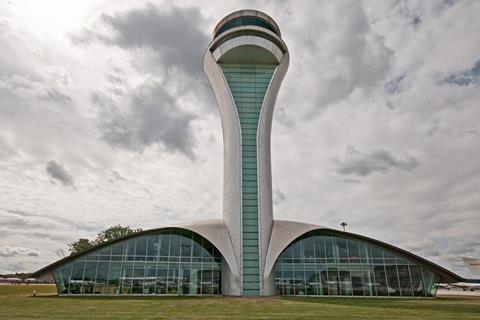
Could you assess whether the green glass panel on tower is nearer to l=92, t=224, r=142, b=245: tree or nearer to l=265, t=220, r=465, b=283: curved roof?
l=265, t=220, r=465, b=283: curved roof

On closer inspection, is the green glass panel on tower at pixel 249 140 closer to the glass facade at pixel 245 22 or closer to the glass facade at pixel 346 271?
the glass facade at pixel 346 271

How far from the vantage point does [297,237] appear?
104 feet

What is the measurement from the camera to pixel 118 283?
95.3 ft

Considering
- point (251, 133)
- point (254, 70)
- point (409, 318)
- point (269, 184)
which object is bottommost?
point (409, 318)

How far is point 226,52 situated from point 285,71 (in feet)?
25.2

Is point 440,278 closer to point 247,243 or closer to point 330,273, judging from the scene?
point 330,273

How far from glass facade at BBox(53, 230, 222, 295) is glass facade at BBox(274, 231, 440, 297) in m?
6.87

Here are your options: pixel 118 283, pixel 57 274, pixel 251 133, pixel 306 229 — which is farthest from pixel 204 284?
pixel 251 133

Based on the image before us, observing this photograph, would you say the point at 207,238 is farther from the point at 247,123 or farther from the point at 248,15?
the point at 248,15

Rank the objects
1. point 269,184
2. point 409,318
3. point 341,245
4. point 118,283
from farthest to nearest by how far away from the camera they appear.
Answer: point 269,184 → point 341,245 → point 118,283 → point 409,318

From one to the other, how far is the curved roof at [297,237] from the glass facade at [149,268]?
504 centimetres

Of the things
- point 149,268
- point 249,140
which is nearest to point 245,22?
point 249,140

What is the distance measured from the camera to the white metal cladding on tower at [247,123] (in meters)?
31.4

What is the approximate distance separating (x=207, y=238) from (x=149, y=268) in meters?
5.73
